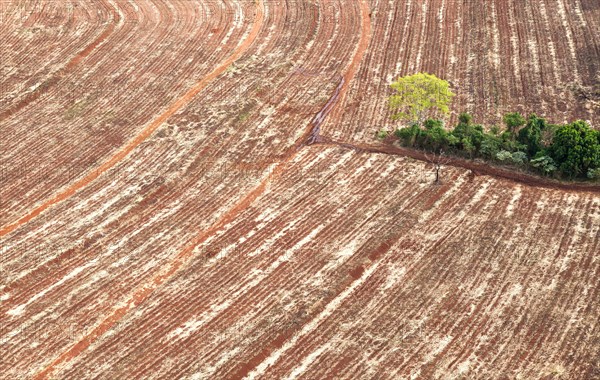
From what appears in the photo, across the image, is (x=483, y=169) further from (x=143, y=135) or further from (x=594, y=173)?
(x=143, y=135)

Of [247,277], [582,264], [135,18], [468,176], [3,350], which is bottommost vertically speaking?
[582,264]

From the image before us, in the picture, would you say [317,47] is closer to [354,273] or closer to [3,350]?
[354,273]

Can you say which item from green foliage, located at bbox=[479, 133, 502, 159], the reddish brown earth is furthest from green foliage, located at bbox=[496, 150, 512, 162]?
the reddish brown earth

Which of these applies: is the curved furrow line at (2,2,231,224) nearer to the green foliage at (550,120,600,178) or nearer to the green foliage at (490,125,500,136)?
the green foliage at (490,125,500,136)

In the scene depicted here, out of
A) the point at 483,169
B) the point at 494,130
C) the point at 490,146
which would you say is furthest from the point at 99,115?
the point at 494,130

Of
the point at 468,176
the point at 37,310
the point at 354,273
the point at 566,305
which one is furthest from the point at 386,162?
the point at 37,310

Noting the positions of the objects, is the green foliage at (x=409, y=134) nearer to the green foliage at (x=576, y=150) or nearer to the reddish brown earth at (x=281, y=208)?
the reddish brown earth at (x=281, y=208)

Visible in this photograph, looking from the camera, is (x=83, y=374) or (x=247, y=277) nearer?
(x=83, y=374)
